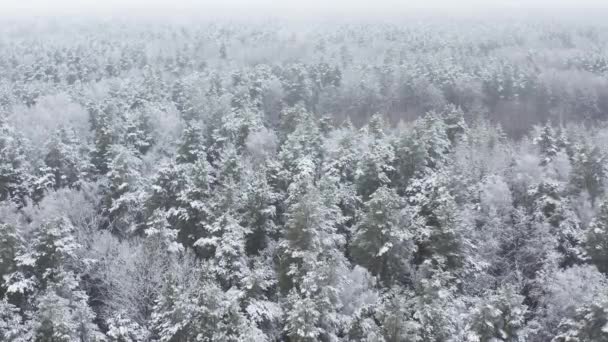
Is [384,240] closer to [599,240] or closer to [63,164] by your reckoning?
[599,240]

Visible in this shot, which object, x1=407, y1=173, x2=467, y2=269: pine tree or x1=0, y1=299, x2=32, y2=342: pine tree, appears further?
x1=407, y1=173, x2=467, y2=269: pine tree

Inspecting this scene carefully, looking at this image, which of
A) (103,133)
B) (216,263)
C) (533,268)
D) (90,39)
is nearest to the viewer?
(216,263)

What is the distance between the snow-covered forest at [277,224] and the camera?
32781 mm

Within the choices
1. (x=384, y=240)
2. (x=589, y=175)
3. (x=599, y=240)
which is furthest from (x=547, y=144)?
(x=384, y=240)

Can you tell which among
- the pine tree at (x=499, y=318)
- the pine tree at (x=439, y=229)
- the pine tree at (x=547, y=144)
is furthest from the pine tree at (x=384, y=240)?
the pine tree at (x=547, y=144)

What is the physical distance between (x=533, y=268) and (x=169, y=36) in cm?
12770

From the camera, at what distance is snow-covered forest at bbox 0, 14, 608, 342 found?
32.8 metres

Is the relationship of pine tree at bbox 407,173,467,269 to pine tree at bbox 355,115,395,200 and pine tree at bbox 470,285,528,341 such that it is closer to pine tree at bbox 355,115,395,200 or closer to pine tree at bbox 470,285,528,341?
pine tree at bbox 355,115,395,200

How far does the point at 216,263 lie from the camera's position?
36.2 m


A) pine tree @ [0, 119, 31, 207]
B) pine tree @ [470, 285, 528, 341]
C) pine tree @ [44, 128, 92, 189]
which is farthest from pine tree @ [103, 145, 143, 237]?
pine tree @ [470, 285, 528, 341]

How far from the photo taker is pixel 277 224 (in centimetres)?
4494

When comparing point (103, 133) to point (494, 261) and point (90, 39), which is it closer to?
point (494, 261)

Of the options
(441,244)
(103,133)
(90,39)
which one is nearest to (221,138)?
(103,133)

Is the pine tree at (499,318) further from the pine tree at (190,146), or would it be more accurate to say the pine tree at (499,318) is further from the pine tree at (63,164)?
the pine tree at (63,164)
